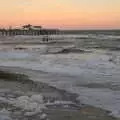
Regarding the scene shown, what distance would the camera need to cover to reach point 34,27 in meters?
120

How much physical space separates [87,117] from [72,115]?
41cm

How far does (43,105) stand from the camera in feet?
31.2

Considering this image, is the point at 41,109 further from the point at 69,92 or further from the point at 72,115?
A: the point at 69,92

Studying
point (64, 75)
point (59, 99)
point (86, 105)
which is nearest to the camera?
point (86, 105)

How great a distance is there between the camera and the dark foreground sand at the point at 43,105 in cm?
838

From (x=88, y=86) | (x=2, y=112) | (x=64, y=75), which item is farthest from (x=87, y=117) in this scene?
(x=64, y=75)

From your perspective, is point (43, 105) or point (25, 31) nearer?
point (43, 105)

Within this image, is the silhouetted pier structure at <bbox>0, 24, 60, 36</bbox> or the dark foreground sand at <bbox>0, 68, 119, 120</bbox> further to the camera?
the silhouetted pier structure at <bbox>0, 24, 60, 36</bbox>

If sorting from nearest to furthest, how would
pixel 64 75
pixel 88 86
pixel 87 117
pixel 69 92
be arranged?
pixel 87 117 → pixel 69 92 → pixel 88 86 → pixel 64 75

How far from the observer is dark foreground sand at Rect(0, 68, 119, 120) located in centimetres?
838

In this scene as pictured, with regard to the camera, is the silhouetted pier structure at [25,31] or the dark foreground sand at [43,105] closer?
the dark foreground sand at [43,105]

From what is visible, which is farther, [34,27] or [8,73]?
[34,27]

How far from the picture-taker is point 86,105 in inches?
379

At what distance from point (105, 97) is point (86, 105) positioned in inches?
45.4
